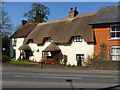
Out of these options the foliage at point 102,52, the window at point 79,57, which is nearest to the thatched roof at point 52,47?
the window at point 79,57

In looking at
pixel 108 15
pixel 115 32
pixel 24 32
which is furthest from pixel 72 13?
pixel 24 32

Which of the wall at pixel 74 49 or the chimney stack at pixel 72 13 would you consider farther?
the chimney stack at pixel 72 13

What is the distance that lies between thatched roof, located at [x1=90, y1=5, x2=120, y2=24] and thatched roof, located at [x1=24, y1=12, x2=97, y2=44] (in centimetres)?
170

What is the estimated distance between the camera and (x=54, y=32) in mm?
31188

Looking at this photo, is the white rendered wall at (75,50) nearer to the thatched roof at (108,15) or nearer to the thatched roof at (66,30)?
the thatched roof at (66,30)

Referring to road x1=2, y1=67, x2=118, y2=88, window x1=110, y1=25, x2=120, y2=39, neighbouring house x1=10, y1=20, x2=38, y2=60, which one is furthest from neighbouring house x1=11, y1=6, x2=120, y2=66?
road x1=2, y1=67, x2=118, y2=88

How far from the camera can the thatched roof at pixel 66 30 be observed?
1055 inches

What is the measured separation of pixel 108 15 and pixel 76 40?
20.5 ft

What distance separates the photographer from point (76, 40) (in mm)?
27766

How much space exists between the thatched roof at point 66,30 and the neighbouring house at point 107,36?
4.11 ft

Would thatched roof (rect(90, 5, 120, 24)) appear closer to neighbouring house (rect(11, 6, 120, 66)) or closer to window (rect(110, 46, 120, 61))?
neighbouring house (rect(11, 6, 120, 66))

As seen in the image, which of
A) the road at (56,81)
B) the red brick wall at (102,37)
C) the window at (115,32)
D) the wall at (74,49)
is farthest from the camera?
the wall at (74,49)

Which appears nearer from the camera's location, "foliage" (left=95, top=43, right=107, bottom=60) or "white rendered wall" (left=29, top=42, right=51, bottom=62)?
"foliage" (left=95, top=43, right=107, bottom=60)

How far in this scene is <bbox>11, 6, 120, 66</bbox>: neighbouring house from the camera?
24.7 meters
